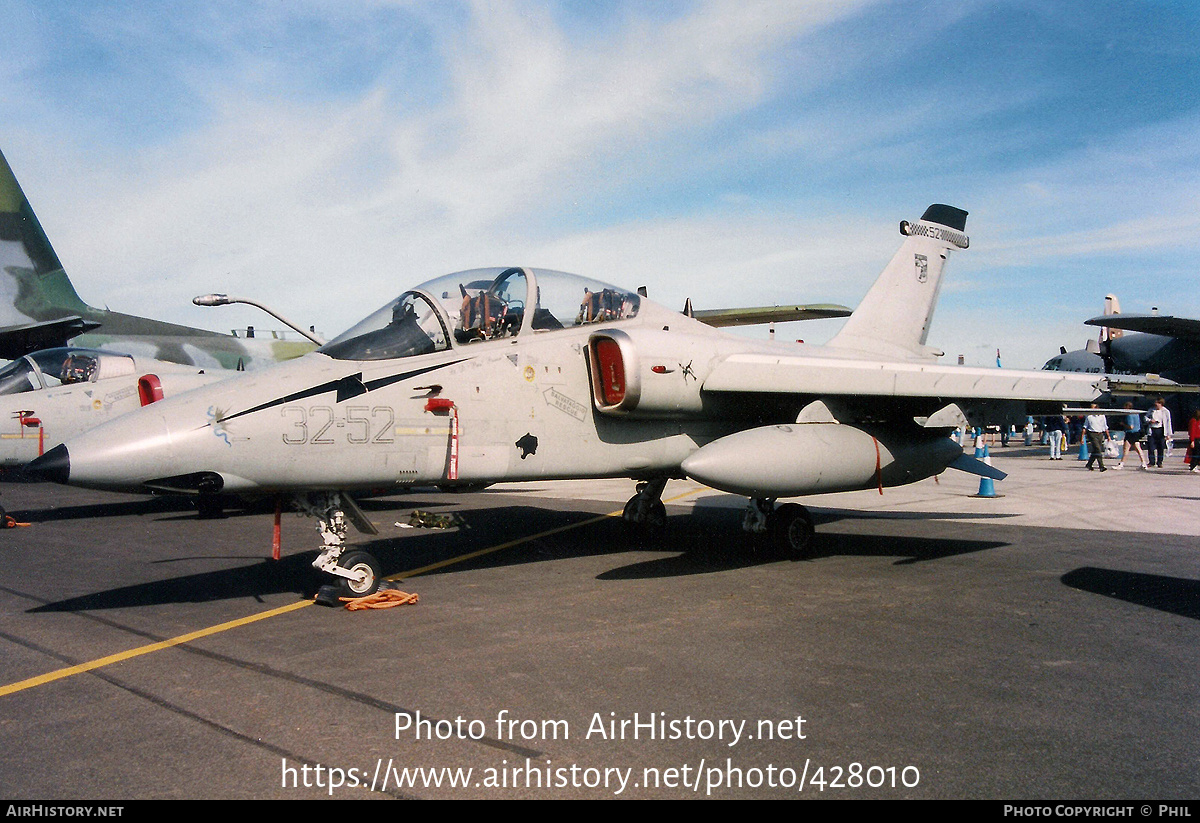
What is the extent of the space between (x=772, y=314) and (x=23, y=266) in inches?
862

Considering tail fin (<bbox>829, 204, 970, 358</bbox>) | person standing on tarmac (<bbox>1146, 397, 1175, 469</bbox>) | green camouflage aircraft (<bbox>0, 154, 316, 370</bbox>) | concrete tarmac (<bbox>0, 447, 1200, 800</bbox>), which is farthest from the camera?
green camouflage aircraft (<bbox>0, 154, 316, 370</bbox>)

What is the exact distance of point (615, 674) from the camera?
447 cm

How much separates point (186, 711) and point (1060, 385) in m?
8.04

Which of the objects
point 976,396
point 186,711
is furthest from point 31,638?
point 976,396

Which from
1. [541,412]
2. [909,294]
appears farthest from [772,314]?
[541,412]

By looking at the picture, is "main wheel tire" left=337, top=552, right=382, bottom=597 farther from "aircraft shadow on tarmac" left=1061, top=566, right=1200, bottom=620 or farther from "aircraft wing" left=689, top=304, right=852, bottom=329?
"aircraft wing" left=689, top=304, right=852, bottom=329

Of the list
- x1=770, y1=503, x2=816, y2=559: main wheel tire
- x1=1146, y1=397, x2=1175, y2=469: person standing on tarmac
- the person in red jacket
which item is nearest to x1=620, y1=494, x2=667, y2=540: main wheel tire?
x1=770, y1=503, x2=816, y2=559: main wheel tire

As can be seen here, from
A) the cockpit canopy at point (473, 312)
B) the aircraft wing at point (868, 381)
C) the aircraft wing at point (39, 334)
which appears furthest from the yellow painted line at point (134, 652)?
the aircraft wing at point (39, 334)

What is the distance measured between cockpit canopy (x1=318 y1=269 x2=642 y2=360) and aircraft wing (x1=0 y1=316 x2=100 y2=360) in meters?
19.2

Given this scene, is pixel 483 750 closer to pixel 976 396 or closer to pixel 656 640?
pixel 656 640

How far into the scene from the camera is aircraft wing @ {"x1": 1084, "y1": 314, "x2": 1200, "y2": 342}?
20.6m

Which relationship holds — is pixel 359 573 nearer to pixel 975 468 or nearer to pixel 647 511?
pixel 647 511

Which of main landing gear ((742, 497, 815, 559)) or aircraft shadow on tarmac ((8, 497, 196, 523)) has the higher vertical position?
main landing gear ((742, 497, 815, 559))

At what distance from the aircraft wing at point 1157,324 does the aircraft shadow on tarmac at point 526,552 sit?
12.6m
